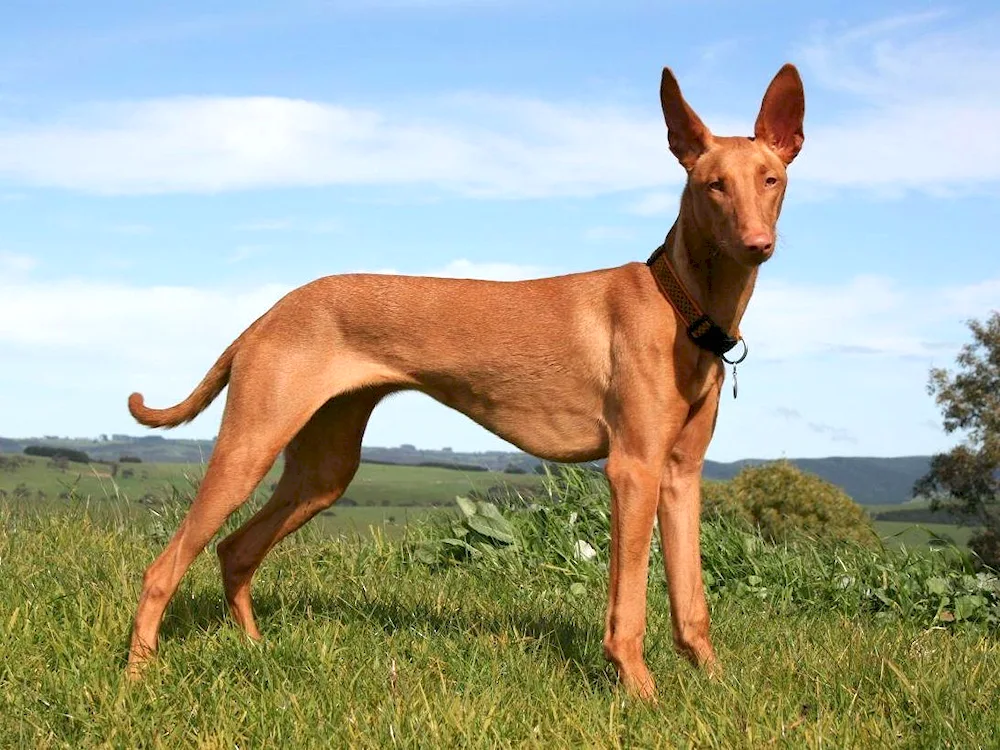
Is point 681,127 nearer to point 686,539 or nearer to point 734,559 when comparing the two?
point 686,539

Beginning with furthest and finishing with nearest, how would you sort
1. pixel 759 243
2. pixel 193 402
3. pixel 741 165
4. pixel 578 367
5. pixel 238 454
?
pixel 193 402 → pixel 238 454 → pixel 578 367 → pixel 741 165 → pixel 759 243

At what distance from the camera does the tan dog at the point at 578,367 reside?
5129mm

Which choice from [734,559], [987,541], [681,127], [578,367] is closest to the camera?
[681,127]

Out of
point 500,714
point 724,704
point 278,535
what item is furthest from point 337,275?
point 724,704

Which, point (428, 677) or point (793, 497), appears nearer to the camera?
point (428, 677)

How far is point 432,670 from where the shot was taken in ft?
16.9

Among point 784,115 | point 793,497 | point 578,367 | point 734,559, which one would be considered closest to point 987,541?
point 793,497

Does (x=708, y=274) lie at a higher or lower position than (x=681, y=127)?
lower

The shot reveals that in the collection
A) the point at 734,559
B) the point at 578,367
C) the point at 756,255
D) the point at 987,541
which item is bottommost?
the point at 987,541

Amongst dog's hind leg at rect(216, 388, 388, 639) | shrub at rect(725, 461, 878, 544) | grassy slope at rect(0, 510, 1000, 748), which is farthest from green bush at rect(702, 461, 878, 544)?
dog's hind leg at rect(216, 388, 388, 639)

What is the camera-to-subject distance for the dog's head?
15.9 ft

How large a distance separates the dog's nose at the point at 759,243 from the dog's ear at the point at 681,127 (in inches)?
26.8

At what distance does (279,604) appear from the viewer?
6629 mm

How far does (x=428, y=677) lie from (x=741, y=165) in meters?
2.71
